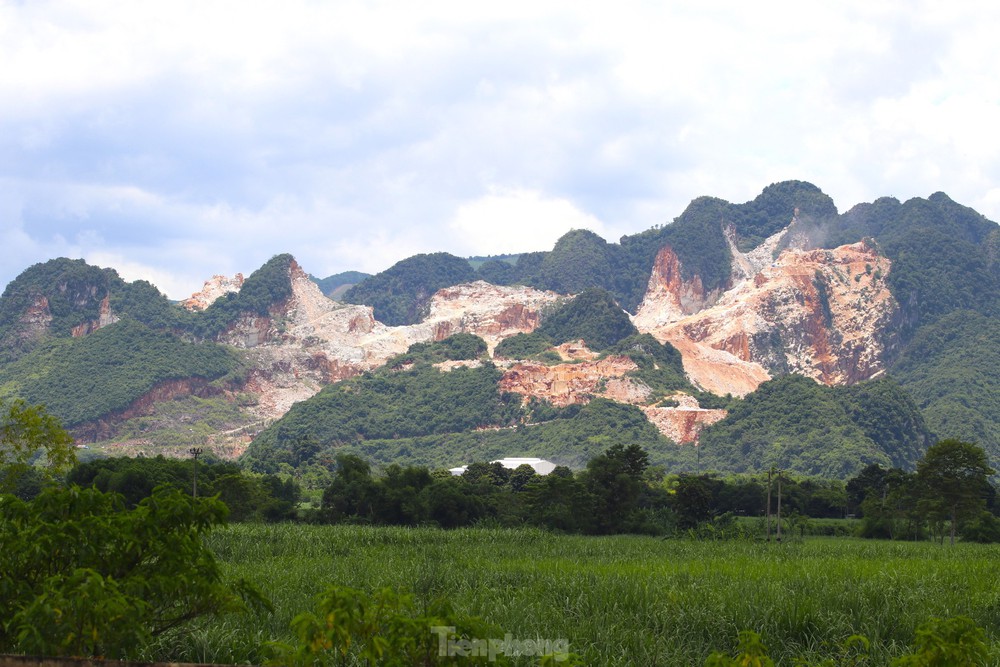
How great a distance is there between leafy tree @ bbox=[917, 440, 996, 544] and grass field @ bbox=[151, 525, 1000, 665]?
13814 mm

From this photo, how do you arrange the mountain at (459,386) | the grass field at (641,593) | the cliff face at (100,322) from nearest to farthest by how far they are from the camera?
the grass field at (641,593), the mountain at (459,386), the cliff face at (100,322)

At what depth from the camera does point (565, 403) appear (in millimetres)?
150875

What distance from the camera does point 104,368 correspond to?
15588 centimetres

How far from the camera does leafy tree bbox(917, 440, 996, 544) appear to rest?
136 ft

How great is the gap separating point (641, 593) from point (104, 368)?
154 metres

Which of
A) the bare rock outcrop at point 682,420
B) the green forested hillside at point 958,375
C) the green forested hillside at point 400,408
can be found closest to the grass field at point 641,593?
the bare rock outcrop at point 682,420

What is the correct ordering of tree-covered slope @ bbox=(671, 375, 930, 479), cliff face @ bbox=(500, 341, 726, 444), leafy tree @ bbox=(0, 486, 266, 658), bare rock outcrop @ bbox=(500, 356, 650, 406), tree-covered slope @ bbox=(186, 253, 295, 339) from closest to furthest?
leafy tree @ bbox=(0, 486, 266, 658), tree-covered slope @ bbox=(671, 375, 930, 479), cliff face @ bbox=(500, 341, 726, 444), bare rock outcrop @ bbox=(500, 356, 650, 406), tree-covered slope @ bbox=(186, 253, 295, 339)

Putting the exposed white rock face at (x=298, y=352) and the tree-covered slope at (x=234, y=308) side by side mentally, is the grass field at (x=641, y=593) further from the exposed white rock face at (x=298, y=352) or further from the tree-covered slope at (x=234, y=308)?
the tree-covered slope at (x=234, y=308)

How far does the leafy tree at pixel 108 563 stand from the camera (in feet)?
27.0

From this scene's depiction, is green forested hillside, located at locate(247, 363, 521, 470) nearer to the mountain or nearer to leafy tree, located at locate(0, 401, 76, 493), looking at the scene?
the mountain

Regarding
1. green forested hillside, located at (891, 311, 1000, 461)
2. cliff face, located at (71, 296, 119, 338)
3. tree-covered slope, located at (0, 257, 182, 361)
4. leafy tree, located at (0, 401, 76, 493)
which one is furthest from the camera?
cliff face, located at (71, 296, 119, 338)

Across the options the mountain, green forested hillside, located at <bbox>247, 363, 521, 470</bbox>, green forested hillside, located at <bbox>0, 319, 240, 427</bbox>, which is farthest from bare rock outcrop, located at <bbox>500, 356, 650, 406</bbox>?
green forested hillside, located at <bbox>0, 319, 240, 427</bbox>

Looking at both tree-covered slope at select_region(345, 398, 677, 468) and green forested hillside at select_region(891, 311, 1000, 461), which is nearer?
tree-covered slope at select_region(345, 398, 677, 468)

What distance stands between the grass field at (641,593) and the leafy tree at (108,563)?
11.3 feet
